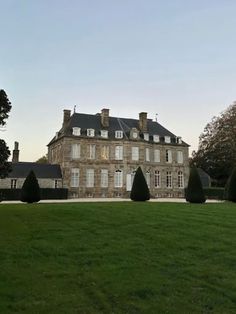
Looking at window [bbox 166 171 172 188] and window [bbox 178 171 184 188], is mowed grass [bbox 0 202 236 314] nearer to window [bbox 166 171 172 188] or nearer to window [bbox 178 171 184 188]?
window [bbox 166 171 172 188]

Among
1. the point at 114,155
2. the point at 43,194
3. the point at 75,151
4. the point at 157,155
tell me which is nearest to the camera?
the point at 43,194

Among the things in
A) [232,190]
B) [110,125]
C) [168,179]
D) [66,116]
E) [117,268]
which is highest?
[66,116]

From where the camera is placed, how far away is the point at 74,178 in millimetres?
37625

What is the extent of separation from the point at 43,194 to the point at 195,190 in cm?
1489

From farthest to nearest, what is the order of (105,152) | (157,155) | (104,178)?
1. (157,155)
2. (105,152)
3. (104,178)

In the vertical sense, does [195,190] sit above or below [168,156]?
below

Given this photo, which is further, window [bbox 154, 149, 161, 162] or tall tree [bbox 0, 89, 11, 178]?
window [bbox 154, 149, 161, 162]

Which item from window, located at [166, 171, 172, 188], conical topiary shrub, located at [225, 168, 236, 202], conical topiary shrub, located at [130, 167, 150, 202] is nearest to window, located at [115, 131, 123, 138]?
window, located at [166, 171, 172, 188]

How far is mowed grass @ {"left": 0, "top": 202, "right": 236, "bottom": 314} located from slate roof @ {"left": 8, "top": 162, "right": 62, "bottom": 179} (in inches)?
1052

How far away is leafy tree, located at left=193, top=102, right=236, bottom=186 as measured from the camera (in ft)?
143

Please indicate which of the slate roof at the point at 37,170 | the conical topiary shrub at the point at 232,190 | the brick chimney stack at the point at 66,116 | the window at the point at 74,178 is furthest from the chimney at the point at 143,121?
the conical topiary shrub at the point at 232,190

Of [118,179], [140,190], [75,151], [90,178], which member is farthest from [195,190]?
[75,151]

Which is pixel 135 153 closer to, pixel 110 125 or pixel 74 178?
pixel 110 125

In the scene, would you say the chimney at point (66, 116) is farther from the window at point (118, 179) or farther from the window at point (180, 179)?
the window at point (180, 179)
